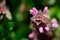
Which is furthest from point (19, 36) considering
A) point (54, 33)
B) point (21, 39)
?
point (54, 33)

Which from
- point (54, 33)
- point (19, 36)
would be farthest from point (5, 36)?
point (54, 33)

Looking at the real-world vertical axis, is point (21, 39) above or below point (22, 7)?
below

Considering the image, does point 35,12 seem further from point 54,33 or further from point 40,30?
point 54,33

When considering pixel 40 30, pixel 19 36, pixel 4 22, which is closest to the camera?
pixel 40 30

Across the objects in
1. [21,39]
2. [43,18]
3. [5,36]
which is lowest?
[21,39]

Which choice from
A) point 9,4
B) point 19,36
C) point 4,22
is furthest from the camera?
point 9,4

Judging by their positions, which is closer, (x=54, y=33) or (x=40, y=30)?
(x=40, y=30)

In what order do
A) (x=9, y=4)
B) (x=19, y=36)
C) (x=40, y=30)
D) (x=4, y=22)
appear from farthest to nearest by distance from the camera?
(x=9, y=4)
(x=19, y=36)
(x=4, y=22)
(x=40, y=30)

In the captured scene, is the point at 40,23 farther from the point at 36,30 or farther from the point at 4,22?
the point at 4,22

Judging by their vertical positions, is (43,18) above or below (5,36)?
above
